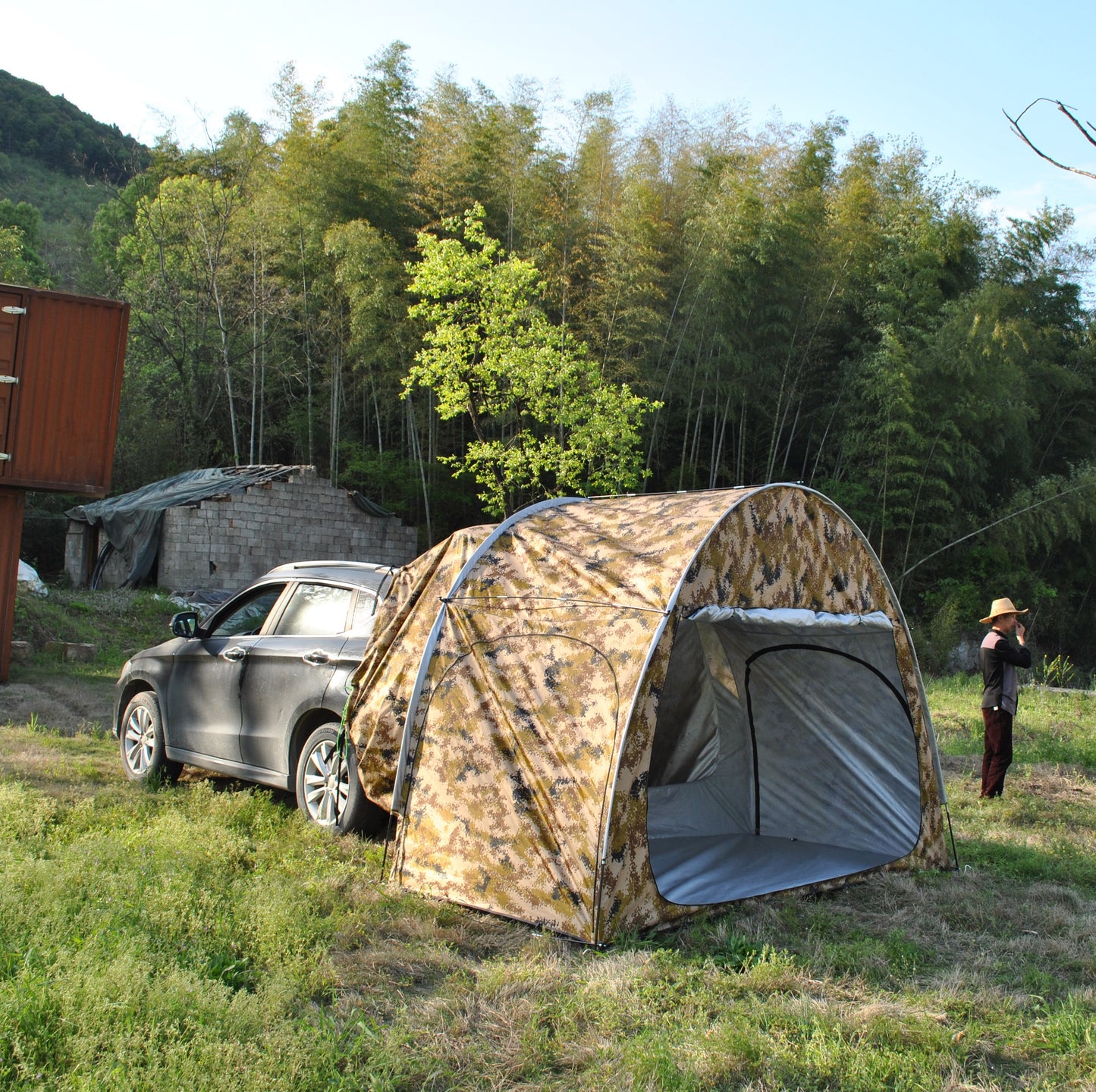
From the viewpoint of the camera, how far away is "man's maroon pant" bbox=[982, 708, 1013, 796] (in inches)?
282

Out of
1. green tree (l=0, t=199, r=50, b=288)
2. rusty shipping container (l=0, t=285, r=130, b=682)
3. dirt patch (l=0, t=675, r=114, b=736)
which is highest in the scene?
green tree (l=0, t=199, r=50, b=288)

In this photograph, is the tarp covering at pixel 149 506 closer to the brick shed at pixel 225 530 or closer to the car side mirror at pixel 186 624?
the brick shed at pixel 225 530

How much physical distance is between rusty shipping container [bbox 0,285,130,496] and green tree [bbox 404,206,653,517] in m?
7.19

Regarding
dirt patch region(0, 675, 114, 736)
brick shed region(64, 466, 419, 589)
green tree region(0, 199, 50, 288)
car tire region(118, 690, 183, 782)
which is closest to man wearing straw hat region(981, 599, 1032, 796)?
car tire region(118, 690, 183, 782)

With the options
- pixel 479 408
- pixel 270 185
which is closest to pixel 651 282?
pixel 479 408

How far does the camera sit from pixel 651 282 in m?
19.8

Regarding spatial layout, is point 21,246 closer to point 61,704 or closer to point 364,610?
point 61,704

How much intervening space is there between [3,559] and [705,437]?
1513cm

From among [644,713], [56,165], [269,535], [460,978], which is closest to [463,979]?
[460,978]

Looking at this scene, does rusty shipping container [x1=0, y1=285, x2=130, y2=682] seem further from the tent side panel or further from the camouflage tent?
the tent side panel

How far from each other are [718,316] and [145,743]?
49.1 feet

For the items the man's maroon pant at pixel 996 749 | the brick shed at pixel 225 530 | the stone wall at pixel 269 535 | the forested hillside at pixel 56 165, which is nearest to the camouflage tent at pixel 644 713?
the man's maroon pant at pixel 996 749

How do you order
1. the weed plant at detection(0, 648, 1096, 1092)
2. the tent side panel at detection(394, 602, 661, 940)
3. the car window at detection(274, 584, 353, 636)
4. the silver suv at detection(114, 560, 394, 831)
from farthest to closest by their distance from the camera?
the car window at detection(274, 584, 353, 636) → the silver suv at detection(114, 560, 394, 831) → the tent side panel at detection(394, 602, 661, 940) → the weed plant at detection(0, 648, 1096, 1092)

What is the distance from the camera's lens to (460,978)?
12.2 ft
